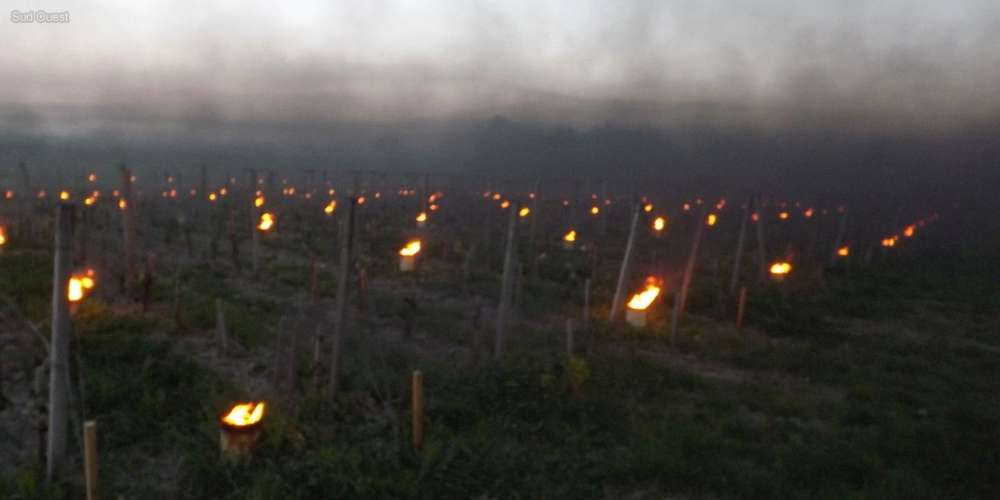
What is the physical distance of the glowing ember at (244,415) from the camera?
6.06 metres

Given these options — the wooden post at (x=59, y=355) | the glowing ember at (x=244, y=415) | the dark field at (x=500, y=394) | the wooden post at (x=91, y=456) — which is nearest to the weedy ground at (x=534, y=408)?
the dark field at (x=500, y=394)

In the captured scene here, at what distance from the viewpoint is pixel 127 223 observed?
40.5ft

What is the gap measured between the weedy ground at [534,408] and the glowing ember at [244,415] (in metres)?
0.31

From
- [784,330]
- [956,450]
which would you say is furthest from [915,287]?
[956,450]

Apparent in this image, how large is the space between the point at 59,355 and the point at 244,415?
1.49 metres

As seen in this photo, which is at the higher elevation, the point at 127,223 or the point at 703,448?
the point at 127,223

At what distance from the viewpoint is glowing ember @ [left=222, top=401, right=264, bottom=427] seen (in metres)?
6.06

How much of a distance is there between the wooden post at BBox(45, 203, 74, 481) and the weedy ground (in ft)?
0.68

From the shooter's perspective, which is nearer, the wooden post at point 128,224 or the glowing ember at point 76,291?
the glowing ember at point 76,291

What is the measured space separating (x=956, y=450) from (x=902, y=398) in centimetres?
208

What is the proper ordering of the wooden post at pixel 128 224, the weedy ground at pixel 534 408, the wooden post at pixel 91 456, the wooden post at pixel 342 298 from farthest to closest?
the wooden post at pixel 128 224
the wooden post at pixel 342 298
the weedy ground at pixel 534 408
the wooden post at pixel 91 456

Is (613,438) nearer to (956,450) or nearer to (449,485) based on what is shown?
(449,485)

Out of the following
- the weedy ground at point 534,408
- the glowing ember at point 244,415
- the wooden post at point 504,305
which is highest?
the wooden post at point 504,305

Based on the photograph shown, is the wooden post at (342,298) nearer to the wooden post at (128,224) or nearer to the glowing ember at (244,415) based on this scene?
the glowing ember at (244,415)
